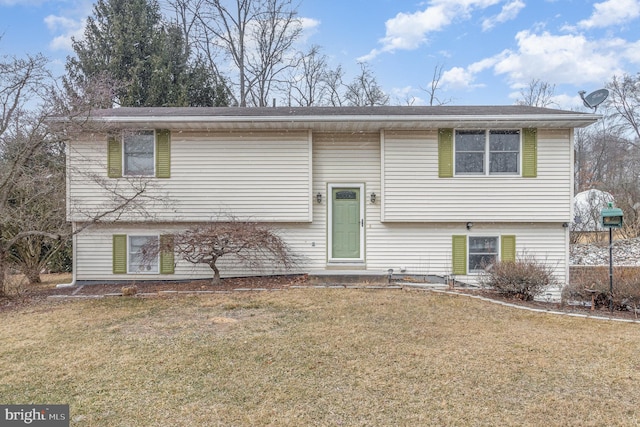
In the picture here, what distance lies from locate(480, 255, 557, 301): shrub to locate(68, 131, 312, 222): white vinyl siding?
405 centimetres

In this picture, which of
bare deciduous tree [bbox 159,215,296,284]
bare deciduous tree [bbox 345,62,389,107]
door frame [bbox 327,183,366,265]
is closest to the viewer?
bare deciduous tree [bbox 159,215,296,284]

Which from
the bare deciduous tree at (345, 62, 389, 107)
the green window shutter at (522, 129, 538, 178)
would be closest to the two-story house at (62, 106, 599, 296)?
the green window shutter at (522, 129, 538, 178)

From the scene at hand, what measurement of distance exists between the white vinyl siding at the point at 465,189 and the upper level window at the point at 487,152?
0.65 ft

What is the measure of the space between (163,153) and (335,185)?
3980mm

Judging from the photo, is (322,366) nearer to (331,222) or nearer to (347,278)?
(347,278)

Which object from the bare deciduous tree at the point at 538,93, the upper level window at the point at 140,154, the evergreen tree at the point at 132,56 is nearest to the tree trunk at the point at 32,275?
the upper level window at the point at 140,154

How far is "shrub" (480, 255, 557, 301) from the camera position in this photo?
22.1 ft

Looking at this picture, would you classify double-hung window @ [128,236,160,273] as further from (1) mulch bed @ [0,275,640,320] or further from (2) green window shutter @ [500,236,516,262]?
(2) green window shutter @ [500,236,516,262]

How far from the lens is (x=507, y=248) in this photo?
8.41 meters

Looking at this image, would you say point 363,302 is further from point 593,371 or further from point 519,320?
point 593,371

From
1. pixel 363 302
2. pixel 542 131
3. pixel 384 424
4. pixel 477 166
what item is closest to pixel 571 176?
pixel 542 131

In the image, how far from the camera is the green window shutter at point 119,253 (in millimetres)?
8414

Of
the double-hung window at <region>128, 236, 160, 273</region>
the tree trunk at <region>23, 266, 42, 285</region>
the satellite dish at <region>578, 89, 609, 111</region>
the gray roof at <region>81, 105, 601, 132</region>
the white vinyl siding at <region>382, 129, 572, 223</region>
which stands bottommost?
the tree trunk at <region>23, 266, 42, 285</region>

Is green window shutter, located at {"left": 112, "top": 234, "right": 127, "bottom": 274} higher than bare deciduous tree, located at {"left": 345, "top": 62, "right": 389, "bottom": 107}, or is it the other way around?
bare deciduous tree, located at {"left": 345, "top": 62, "right": 389, "bottom": 107}
